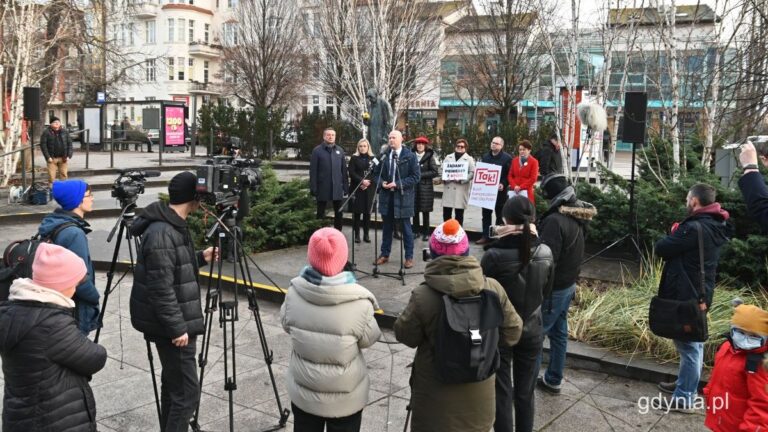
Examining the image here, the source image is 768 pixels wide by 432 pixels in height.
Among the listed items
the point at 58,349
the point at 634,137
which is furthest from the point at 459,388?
the point at 634,137

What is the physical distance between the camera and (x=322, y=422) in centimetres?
370

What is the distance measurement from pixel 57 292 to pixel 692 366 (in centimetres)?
452

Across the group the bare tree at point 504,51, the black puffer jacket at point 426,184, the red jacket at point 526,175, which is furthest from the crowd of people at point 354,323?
the bare tree at point 504,51

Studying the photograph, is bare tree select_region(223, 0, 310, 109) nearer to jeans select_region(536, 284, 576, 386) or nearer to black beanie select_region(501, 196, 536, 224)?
jeans select_region(536, 284, 576, 386)

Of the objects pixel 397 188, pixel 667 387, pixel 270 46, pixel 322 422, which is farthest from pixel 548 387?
pixel 270 46

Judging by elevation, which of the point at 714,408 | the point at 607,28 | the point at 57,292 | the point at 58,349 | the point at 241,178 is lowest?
the point at 714,408

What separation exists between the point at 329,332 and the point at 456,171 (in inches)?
314

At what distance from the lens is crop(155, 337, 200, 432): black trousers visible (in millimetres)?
4090

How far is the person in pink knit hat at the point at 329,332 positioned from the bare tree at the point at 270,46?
3688cm

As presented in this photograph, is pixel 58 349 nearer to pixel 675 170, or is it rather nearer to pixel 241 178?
pixel 241 178

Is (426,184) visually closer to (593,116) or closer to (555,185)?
(593,116)

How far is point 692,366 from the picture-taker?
200 inches

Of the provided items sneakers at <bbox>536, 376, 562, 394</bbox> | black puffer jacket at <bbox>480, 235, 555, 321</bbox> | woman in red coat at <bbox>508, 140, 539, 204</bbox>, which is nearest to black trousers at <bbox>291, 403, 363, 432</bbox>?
black puffer jacket at <bbox>480, 235, 555, 321</bbox>

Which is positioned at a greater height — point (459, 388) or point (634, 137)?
point (634, 137)
